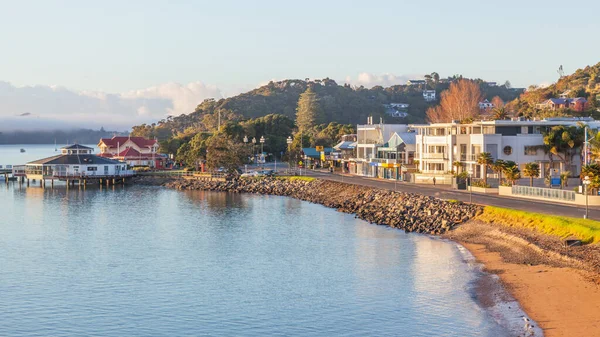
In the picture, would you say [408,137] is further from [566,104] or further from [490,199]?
[566,104]

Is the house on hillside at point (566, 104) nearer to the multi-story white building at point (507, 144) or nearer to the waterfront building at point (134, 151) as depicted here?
the multi-story white building at point (507, 144)

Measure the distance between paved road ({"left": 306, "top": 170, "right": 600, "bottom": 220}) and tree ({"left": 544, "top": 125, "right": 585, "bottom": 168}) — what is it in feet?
40.9

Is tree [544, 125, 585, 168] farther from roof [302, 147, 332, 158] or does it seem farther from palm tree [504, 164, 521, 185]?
roof [302, 147, 332, 158]

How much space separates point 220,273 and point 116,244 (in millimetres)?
16439

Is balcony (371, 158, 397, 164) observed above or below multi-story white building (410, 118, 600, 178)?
below

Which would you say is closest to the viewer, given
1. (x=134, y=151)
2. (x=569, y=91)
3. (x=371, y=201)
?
(x=371, y=201)

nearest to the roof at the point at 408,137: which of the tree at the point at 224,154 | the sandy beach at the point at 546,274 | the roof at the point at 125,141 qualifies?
the tree at the point at 224,154

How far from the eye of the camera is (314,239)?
6059cm

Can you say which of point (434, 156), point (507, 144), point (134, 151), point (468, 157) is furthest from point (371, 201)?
point (134, 151)

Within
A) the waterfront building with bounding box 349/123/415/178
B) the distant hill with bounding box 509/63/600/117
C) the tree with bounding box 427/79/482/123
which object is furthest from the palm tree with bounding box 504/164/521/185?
the tree with bounding box 427/79/482/123

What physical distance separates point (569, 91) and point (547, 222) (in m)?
119

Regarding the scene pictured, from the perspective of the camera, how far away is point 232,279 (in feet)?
146

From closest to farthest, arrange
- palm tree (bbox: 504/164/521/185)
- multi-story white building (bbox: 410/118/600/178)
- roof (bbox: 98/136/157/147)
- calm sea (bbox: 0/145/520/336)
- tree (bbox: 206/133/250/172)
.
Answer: calm sea (bbox: 0/145/520/336) → palm tree (bbox: 504/164/521/185) → multi-story white building (bbox: 410/118/600/178) → tree (bbox: 206/133/250/172) → roof (bbox: 98/136/157/147)

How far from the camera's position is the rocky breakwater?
62.7 meters
